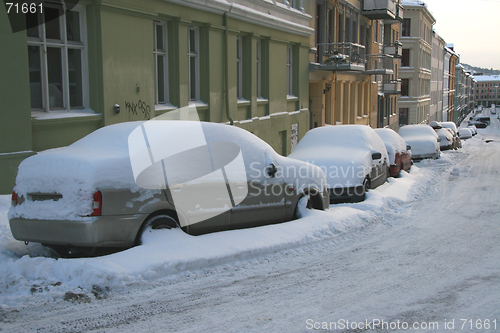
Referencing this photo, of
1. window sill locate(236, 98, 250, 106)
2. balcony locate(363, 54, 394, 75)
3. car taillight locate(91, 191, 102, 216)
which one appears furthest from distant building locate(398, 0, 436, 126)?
car taillight locate(91, 191, 102, 216)

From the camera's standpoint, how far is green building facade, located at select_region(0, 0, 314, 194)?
27.5ft

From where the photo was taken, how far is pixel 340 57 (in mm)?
23000

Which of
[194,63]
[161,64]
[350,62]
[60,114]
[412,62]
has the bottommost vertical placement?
[60,114]

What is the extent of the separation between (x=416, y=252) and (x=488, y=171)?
40.0 feet

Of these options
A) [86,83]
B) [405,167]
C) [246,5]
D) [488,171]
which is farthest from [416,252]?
[488,171]

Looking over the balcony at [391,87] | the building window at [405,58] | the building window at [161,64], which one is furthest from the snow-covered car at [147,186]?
the building window at [405,58]

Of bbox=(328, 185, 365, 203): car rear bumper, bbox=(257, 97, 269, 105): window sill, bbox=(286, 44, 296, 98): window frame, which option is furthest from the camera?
bbox=(286, 44, 296, 98): window frame

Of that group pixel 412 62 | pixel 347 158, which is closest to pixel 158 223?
pixel 347 158

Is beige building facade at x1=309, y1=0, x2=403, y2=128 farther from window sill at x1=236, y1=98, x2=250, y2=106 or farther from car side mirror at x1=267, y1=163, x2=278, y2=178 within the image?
car side mirror at x1=267, y1=163, x2=278, y2=178

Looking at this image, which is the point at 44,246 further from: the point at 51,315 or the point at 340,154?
the point at 340,154

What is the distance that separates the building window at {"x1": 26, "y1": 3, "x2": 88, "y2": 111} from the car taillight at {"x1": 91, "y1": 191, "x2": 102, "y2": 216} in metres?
4.26

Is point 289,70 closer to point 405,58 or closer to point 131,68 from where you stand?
point 131,68

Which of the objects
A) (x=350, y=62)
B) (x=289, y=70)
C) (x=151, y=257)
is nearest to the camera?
(x=151, y=257)

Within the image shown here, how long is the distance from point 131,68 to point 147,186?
18.0 ft
